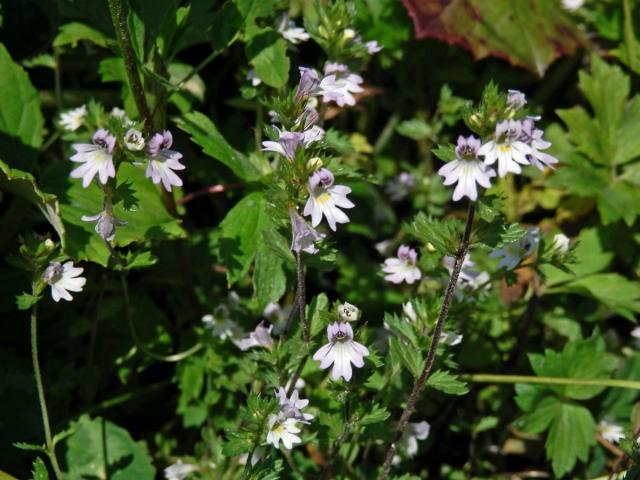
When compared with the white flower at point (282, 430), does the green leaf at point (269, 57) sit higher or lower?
higher

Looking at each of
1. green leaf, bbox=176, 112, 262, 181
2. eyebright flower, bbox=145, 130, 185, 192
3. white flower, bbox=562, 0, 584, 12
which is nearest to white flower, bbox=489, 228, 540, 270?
green leaf, bbox=176, 112, 262, 181

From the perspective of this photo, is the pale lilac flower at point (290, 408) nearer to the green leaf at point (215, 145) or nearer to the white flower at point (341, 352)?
the white flower at point (341, 352)

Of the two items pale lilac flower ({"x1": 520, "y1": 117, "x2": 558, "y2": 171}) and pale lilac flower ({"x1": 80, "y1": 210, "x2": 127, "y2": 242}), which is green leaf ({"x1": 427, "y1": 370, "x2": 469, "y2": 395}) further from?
pale lilac flower ({"x1": 80, "y1": 210, "x2": 127, "y2": 242})

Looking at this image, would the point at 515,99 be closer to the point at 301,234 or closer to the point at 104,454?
the point at 301,234

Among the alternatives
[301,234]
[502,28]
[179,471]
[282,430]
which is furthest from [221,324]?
[502,28]

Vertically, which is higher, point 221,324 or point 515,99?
point 515,99

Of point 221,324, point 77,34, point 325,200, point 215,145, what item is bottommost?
point 221,324

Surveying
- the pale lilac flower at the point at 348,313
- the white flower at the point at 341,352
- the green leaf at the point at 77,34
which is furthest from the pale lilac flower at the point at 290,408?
the green leaf at the point at 77,34

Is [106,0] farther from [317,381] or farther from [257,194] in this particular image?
[317,381]
